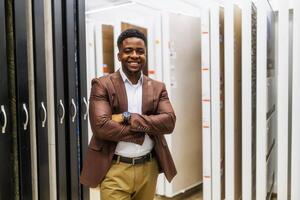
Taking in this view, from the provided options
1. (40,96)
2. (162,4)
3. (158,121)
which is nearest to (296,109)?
(158,121)

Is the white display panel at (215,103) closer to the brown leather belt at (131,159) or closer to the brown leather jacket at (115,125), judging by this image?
the brown leather jacket at (115,125)

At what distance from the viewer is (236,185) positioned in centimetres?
296

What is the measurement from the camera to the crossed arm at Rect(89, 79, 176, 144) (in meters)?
1.71

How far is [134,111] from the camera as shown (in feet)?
6.04

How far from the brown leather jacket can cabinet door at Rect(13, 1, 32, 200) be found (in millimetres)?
546

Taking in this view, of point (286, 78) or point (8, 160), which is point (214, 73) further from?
point (8, 160)

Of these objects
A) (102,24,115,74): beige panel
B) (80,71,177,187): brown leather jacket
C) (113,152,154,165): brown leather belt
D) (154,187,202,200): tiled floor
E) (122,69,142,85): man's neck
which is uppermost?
(102,24,115,74): beige panel

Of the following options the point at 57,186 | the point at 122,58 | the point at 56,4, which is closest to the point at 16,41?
the point at 56,4

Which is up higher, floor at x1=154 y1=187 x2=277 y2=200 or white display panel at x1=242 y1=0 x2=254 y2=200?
white display panel at x1=242 y1=0 x2=254 y2=200

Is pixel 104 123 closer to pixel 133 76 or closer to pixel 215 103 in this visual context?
pixel 133 76

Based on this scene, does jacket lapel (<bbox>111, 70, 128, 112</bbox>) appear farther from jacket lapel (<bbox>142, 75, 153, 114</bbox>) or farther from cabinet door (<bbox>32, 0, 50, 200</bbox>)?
cabinet door (<bbox>32, 0, 50, 200</bbox>)

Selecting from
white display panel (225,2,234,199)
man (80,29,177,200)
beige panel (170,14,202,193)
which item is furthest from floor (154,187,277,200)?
man (80,29,177,200)

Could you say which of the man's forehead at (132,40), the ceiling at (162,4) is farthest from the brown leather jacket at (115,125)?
the ceiling at (162,4)

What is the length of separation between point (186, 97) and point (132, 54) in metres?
1.73
